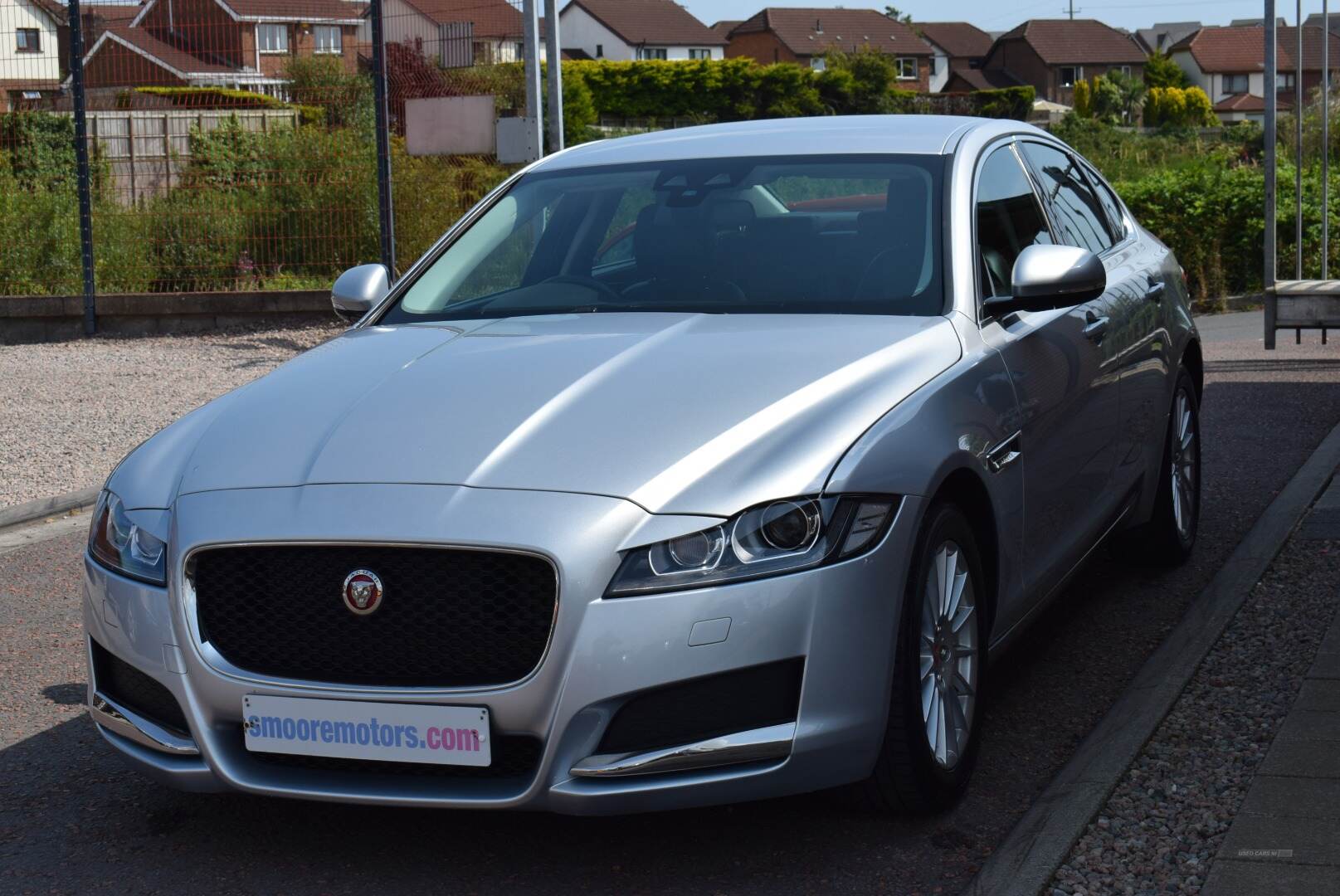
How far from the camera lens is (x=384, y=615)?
341cm

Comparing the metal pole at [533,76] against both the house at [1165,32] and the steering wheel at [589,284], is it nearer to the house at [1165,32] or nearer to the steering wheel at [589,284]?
the steering wheel at [589,284]

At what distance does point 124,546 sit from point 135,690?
325mm

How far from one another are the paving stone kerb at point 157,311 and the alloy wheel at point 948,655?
38.2 feet

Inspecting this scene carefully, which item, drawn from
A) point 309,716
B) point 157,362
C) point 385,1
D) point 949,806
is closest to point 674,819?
point 949,806

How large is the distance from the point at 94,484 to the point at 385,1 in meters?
7.17

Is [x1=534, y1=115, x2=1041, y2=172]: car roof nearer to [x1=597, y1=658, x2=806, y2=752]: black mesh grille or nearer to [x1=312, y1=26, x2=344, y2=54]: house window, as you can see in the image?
[x1=597, y1=658, x2=806, y2=752]: black mesh grille

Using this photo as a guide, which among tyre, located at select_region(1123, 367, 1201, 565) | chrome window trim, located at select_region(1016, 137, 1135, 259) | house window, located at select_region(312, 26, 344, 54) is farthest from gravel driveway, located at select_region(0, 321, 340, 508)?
tyre, located at select_region(1123, 367, 1201, 565)

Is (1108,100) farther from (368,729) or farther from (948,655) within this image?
(368,729)

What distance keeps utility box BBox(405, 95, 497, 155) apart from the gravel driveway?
6.14 feet

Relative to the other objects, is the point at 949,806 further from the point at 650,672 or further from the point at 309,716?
the point at 309,716

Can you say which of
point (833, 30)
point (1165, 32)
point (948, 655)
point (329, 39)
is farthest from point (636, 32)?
point (948, 655)

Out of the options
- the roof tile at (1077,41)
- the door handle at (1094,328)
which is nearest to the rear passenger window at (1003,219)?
the door handle at (1094,328)

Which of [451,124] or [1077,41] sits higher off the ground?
[1077,41]

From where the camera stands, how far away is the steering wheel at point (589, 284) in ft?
15.8
